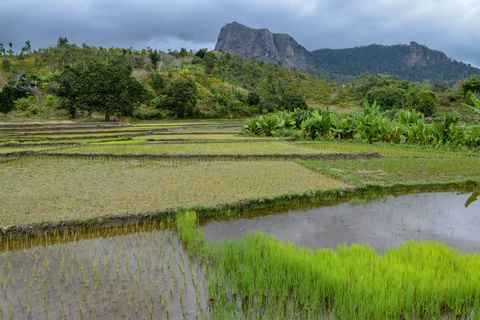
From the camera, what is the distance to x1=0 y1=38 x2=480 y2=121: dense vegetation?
2709cm

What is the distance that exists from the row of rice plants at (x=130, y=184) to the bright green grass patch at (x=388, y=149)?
3.96 meters

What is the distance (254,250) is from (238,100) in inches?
1498

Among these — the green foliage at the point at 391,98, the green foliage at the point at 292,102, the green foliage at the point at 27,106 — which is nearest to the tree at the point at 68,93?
the green foliage at the point at 27,106

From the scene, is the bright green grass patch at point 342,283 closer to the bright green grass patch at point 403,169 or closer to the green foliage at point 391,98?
the bright green grass patch at point 403,169

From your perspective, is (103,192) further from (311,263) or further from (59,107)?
(59,107)

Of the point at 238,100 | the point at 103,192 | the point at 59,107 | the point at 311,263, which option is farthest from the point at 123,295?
the point at 238,100

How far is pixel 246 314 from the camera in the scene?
2631mm

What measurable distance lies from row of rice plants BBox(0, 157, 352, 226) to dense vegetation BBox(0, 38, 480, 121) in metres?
19.3

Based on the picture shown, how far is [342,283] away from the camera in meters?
2.79

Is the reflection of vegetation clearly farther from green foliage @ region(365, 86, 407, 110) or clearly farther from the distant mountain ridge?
the distant mountain ridge

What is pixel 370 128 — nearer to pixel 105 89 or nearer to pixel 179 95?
pixel 105 89

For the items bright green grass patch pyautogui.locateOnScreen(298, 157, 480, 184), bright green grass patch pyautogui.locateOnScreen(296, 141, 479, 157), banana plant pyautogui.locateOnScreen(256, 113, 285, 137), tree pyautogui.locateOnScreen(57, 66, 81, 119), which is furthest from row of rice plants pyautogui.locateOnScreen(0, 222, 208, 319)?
tree pyautogui.locateOnScreen(57, 66, 81, 119)

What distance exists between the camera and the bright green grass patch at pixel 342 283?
2.58 m

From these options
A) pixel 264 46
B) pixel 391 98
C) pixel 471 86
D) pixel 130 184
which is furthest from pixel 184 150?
pixel 264 46
